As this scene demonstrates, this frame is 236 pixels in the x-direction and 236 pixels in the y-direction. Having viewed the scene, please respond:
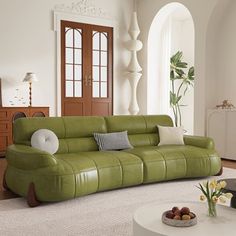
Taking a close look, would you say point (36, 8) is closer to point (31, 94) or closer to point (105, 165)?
point (31, 94)

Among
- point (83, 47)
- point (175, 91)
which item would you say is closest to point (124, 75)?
point (83, 47)

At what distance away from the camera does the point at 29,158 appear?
12.1 feet

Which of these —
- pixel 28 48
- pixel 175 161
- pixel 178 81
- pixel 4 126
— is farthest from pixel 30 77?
pixel 178 81

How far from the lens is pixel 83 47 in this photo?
7.80m

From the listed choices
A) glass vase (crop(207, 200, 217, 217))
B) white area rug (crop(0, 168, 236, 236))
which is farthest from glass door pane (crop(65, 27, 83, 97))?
glass vase (crop(207, 200, 217, 217))

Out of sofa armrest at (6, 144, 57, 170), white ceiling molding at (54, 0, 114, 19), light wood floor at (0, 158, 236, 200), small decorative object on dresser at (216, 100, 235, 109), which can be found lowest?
light wood floor at (0, 158, 236, 200)

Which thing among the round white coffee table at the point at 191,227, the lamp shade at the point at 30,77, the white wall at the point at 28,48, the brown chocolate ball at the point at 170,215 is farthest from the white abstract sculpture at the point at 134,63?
the brown chocolate ball at the point at 170,215

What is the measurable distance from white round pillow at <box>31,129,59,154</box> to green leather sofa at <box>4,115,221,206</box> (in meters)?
0.09

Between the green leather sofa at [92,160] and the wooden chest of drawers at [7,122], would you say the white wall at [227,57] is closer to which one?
the green leather sofa at [92,160]

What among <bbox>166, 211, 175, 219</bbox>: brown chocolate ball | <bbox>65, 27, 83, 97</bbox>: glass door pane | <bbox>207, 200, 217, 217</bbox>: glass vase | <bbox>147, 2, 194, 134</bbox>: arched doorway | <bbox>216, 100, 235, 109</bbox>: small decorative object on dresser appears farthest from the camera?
<bbox>147, 2, 194, 134</bbox>: arched doorway

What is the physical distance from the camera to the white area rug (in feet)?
9.68

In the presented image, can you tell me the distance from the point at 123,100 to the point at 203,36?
241cm

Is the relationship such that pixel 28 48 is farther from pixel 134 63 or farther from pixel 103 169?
pixel 103 169

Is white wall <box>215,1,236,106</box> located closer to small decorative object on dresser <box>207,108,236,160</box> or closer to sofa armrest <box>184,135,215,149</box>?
small decorative object on dresser <box>207,108,236,160</box>
